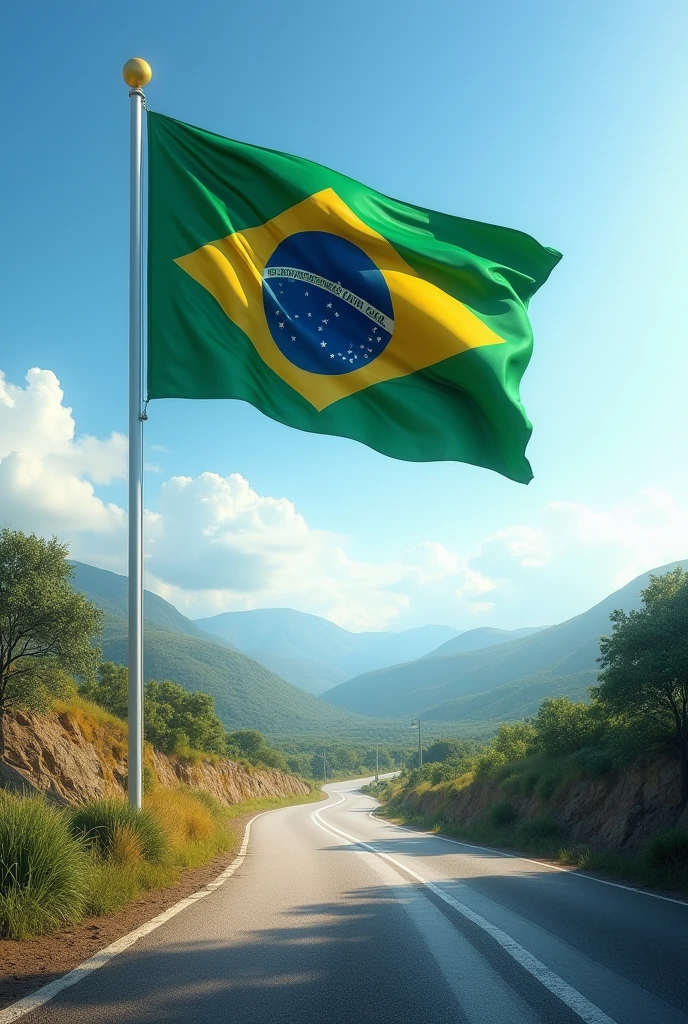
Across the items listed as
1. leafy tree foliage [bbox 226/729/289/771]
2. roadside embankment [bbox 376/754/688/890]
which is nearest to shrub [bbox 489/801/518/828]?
roadside embankment [bbox 376/754/688/890]

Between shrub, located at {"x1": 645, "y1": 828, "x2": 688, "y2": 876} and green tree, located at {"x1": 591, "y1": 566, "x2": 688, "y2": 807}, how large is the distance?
238 inches

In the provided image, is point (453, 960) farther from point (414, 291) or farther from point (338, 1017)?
point (414, 291)

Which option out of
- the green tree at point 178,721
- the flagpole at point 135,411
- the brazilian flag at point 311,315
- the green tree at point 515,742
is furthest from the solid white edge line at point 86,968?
the green tree at point 178,721

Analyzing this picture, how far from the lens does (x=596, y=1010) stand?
202 inches

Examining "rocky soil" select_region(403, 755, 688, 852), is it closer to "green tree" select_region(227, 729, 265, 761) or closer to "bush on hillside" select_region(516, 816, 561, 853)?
"bush on hillside" select_region(516, 816, 561, 853)

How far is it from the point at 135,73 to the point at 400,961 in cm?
985

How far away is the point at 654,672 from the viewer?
19.7 m

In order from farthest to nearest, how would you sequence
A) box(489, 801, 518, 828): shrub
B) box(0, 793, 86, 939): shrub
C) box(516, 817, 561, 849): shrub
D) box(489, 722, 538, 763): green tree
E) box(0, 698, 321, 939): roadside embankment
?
box(489, 722, 538, 763): green tree < box(489, 801, 518, 828): shrub < box(516, 817, 561, 849): shrub < box(0, 698, 321, 939): roadside embankment < box(0, 793, 86, 939): shrub

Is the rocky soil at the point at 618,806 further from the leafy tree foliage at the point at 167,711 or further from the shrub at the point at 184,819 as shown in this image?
the leafy tree foliage at the point at 167,711

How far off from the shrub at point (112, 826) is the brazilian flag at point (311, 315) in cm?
557

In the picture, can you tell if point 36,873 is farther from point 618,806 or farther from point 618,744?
point 618,806

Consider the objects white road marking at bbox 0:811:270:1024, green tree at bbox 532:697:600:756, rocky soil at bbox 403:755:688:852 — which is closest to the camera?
white road marking at bbox 0:811:270:1024

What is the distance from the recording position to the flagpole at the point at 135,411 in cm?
902

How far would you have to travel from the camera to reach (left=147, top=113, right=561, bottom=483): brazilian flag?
9008 millimetres
